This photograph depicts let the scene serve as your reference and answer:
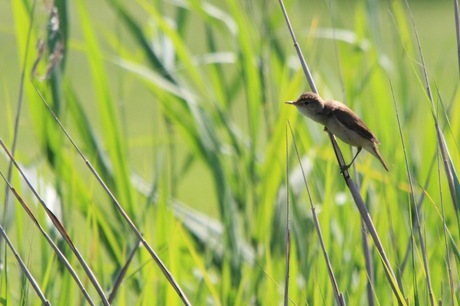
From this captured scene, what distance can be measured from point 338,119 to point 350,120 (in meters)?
0.02

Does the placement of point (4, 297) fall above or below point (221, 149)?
below

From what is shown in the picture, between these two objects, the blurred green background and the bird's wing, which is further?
the blurred green background

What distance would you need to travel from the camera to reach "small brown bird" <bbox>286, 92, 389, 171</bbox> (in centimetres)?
111

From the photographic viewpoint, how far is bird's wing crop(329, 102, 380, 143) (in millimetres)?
1108

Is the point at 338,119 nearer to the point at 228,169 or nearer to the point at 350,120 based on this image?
the point at 350,120

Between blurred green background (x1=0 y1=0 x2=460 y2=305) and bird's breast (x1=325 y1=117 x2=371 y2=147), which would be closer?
bird's breast (x1=325 y1=117 x2=371 y2=147)

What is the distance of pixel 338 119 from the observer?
1121mm

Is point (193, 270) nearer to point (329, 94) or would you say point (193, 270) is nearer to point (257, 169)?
point (257, 169)

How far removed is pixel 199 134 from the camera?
5.47ft

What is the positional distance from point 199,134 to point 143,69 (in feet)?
0.56

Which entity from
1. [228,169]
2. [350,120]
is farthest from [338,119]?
[228,169]

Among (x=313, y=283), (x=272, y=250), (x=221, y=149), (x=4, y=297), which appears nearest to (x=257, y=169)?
(x=221, y=149)

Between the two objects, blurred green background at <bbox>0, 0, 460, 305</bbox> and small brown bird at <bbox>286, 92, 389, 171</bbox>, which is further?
blurred green background at <bbox>0, 0, 460, 305</bbox>

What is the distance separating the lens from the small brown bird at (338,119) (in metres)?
1.11
